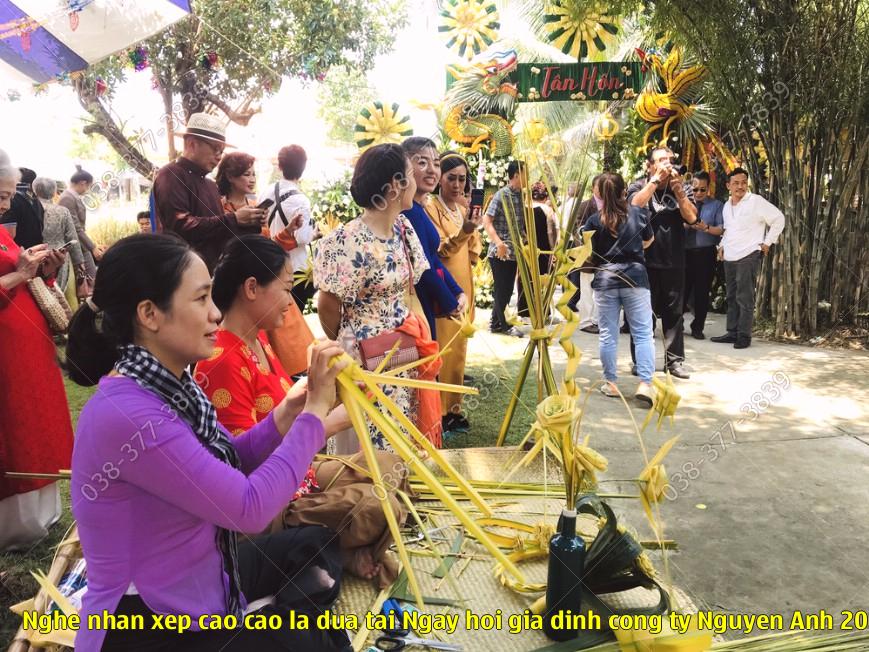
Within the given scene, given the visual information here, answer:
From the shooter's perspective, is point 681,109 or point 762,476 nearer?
point 762,476

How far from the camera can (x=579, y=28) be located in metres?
5.59

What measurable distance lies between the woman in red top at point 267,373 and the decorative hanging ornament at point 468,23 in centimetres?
410

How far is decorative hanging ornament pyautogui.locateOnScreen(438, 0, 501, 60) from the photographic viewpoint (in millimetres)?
5227

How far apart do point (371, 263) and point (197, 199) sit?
1.02 meters

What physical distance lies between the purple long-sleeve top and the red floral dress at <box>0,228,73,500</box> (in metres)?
1.48

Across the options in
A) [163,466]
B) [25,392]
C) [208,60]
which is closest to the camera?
[163,466]

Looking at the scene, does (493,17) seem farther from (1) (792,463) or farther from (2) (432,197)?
(1) (792,463)

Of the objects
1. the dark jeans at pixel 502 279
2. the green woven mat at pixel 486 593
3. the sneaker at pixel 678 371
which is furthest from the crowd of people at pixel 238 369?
the dark jeans at pixel 502 279

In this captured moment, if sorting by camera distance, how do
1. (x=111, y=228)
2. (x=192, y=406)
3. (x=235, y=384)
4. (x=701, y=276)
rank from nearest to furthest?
1. (x=192, y=406)
2. (x=235, y=384)
3. (x=111, y=228)
4. (x=701, y=276)

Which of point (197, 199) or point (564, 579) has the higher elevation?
point (197, 199)

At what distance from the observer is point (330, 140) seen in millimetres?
3594

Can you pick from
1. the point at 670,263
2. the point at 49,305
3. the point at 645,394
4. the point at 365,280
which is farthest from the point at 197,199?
the point at 670,263

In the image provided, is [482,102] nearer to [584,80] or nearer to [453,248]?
[584,80]

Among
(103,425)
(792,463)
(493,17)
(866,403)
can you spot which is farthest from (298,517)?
(493,17)
